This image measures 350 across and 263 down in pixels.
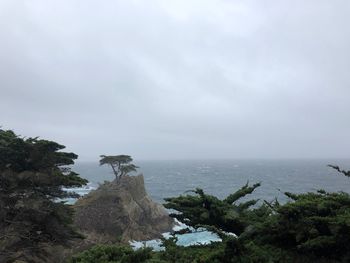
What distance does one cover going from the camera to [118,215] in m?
42.3

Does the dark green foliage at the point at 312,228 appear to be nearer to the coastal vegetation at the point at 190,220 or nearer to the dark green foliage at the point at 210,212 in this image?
the coastal vegetation at the point at 190,220

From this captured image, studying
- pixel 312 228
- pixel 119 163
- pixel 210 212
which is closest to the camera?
pixel 312 228

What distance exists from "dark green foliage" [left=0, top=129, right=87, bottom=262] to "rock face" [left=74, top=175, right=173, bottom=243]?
23.4 meters

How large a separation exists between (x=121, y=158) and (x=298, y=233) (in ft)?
141

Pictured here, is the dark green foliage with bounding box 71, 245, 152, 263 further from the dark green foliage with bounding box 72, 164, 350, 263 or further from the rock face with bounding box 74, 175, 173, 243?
the rock face with bounding box 74, 175, 173, 243

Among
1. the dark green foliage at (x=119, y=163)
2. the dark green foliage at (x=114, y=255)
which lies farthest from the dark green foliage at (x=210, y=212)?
the dark green foliage at (x=119, y=163)

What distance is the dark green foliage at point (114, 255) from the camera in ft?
28.3

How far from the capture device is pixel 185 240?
4206 cm

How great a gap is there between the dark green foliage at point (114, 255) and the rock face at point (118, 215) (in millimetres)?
30428

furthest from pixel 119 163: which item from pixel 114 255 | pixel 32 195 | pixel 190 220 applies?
pixel 114 255

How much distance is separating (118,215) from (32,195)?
2757 centimetres

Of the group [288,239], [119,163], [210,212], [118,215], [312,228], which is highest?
[119,163]

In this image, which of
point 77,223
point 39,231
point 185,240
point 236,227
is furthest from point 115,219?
point 236,227

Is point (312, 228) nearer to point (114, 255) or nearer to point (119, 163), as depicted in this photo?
point (114, 255)
